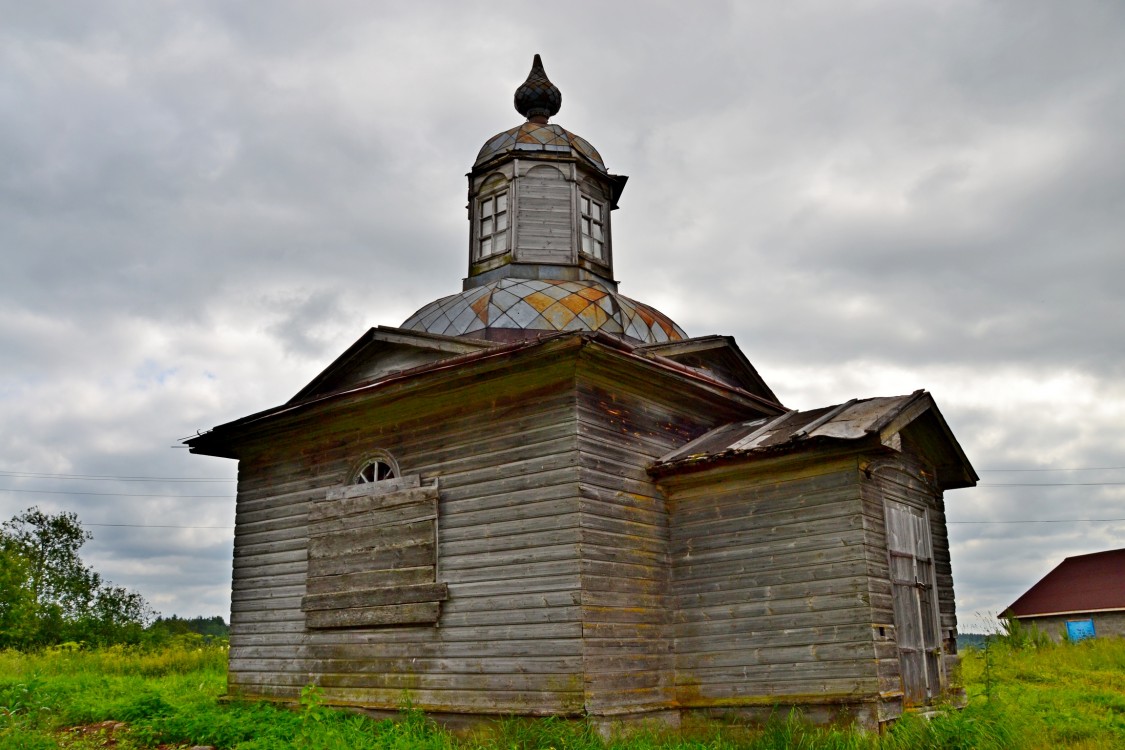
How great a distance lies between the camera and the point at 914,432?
35.7 ft

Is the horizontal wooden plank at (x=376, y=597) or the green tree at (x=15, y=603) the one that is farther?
the green tree at (x=15, y=603)

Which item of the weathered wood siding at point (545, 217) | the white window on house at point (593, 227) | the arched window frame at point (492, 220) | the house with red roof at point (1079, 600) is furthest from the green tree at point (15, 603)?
the house with red roof at point (1079, 600)

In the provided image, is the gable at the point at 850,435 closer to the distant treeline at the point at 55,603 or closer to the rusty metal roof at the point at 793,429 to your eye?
the rusty metal roof at the point at 793,429

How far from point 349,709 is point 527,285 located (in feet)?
20.4

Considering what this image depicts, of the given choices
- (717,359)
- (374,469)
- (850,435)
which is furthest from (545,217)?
(850,435)

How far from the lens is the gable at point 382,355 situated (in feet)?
39.6

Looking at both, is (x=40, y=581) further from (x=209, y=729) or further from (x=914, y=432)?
(x=914, y=432)

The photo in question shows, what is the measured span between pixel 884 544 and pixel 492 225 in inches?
342

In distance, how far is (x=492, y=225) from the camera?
15.8 metres

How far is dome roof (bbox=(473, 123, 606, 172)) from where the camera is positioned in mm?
15844

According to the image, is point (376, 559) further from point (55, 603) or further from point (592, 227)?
point (55, 603)

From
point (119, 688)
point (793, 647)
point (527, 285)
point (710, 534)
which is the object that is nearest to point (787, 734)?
point (793, 647)

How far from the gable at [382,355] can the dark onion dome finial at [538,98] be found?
20.7ft

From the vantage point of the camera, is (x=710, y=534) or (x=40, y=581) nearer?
(x=710, y=534)
